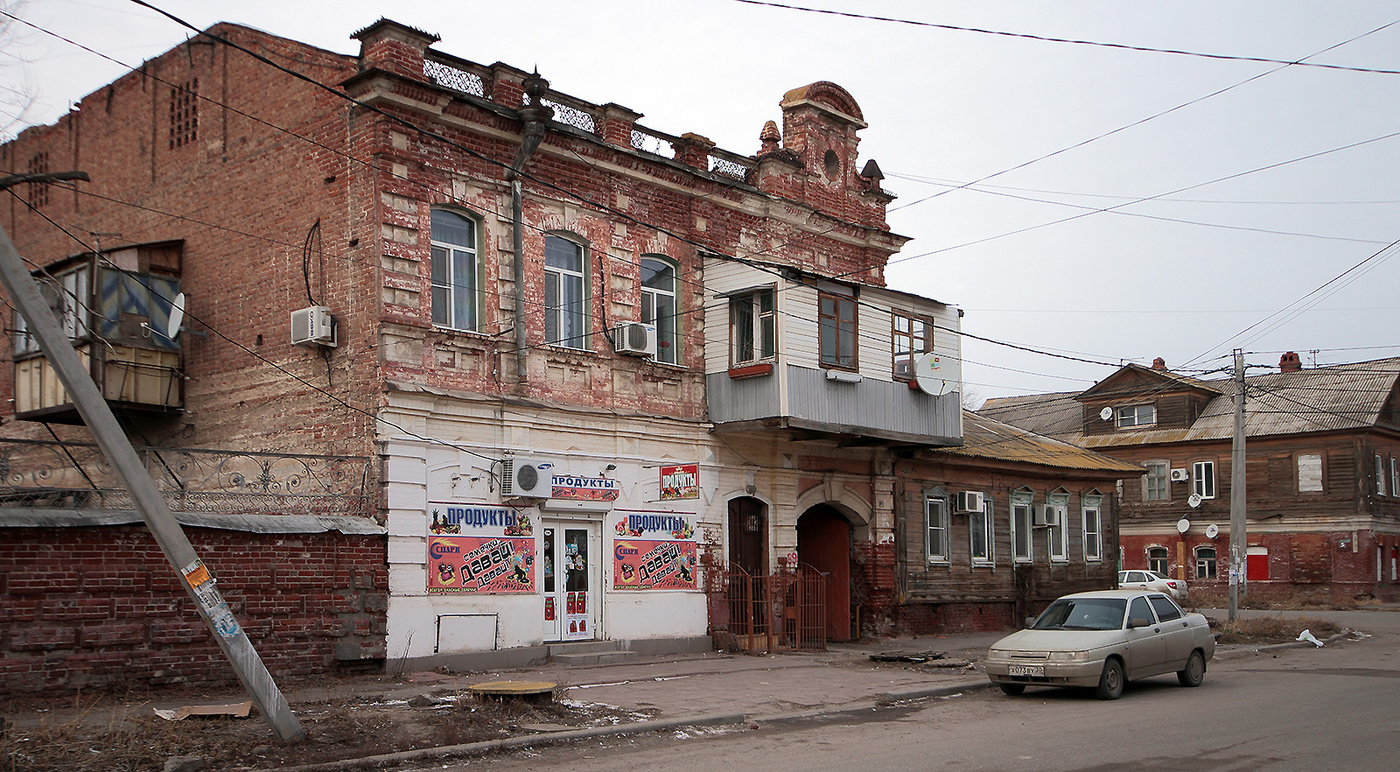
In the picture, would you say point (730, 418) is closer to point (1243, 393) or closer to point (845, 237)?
point (845, 237)

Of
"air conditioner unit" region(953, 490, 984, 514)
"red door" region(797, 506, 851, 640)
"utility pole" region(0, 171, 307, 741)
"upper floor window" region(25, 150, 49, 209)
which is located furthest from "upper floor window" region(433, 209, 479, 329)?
"air conditioner unit" region(953, 490, 984, 514)

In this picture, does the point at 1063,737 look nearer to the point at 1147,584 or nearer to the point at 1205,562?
the point at 1147,584

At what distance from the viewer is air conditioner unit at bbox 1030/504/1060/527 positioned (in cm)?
2912

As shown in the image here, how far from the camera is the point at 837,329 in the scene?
21.2m

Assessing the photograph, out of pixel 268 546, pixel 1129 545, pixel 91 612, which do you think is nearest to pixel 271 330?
pixel 268 546

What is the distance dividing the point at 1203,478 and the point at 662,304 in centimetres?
3790

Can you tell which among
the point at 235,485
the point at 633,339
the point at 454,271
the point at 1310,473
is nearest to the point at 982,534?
the point at 633,339

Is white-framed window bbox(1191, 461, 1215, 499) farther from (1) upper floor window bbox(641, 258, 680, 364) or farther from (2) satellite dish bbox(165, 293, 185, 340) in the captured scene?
(2) satellite dish bbox(165, 293, 185, 340)

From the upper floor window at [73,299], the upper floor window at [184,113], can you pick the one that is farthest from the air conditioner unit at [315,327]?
the upper floor window at [184,113]

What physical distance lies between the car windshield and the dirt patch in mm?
6277

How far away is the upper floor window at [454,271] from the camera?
1697 centimetres

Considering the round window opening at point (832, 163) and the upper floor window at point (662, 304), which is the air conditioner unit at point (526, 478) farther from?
the round window opening at point (832, 163)

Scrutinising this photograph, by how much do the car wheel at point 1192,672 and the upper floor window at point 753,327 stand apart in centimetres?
799

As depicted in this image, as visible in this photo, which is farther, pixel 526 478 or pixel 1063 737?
pixel 526 478
